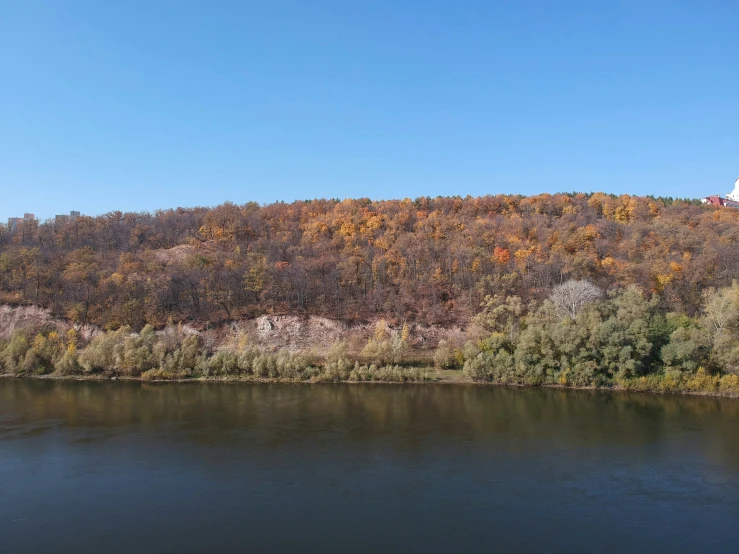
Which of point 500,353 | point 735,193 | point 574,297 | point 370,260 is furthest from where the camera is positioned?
point 735,193

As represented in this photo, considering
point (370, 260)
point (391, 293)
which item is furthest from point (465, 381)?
point (370, 260)

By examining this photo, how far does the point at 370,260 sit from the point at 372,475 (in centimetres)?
3805

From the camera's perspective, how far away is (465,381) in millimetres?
38219

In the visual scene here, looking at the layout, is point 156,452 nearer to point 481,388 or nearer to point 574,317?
point 481,388

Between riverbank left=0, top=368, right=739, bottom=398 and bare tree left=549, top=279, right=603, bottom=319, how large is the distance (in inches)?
A: 257

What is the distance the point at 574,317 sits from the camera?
37.3 metres

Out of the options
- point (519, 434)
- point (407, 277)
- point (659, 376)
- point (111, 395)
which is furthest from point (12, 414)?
point (659, 376)

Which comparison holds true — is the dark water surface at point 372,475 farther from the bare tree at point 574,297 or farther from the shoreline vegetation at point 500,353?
the bare tree at point 574,297

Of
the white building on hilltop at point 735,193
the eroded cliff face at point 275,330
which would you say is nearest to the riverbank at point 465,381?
the eroded cliff face at point 275,330

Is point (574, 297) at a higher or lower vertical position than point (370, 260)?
lower

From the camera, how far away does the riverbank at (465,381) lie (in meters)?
32.3

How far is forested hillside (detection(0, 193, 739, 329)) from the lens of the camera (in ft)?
161

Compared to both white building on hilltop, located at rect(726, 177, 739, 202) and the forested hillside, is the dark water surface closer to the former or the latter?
the forested hillside

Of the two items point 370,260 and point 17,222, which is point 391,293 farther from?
point 17,222
